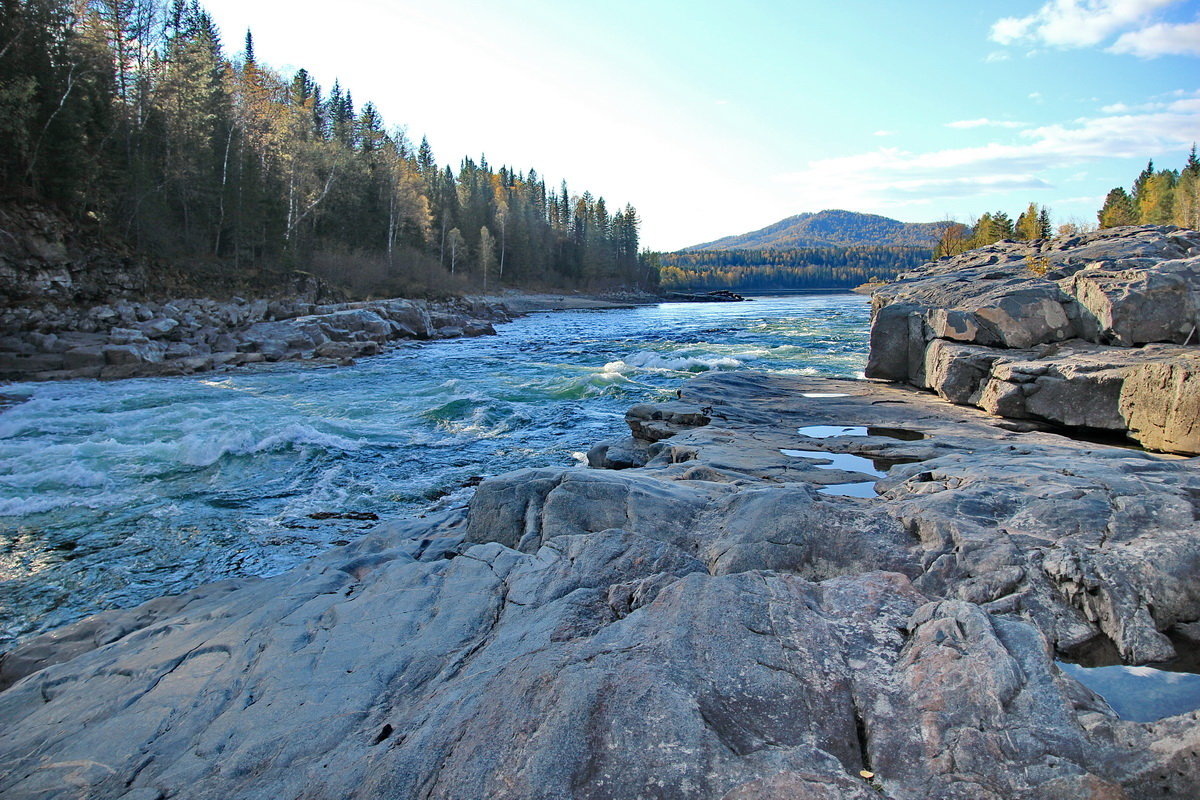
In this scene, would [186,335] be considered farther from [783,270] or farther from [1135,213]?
[783,270]

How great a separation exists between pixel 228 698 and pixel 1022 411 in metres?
11.6

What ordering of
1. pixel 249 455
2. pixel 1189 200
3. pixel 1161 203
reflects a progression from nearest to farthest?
pixel 249 455 < pixel 1189 200 < pixel 1161 203

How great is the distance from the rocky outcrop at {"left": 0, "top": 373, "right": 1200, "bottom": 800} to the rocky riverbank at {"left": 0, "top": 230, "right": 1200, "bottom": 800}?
0.05ft

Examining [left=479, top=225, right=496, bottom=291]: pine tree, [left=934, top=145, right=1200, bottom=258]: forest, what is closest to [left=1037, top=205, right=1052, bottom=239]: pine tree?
[left=934, top=145, right=1200, bottom=258]: forest

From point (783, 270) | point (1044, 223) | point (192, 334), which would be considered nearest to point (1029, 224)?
point (1044, 223)

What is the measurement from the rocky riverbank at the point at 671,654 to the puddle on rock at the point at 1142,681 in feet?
0.14

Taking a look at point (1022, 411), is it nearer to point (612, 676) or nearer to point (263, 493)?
point (612, 676)

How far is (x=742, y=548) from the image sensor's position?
4.74m

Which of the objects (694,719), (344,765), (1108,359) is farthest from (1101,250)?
(344,765)

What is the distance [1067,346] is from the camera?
36.5 ft

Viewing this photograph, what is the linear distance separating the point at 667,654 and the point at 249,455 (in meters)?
10.3

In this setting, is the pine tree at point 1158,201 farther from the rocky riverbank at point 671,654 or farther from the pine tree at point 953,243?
the rocky riverbank at point 671,654

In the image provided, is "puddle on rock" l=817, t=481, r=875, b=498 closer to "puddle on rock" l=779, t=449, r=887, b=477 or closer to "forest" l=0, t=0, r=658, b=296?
"puddle on rock" l=779, t=449, r=887, b=477

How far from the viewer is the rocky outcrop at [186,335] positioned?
1858cm
